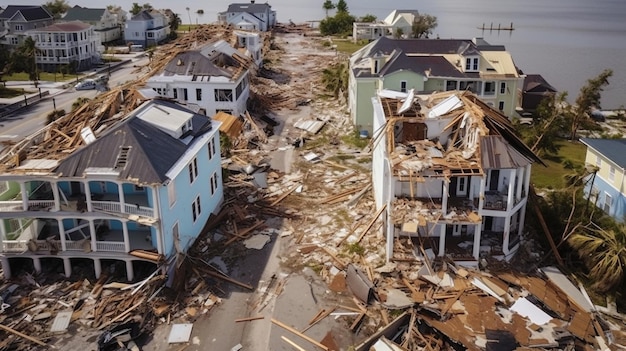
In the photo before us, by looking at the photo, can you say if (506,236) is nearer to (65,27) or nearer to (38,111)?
(38,111)

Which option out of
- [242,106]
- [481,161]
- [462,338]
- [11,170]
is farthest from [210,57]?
[462,338]

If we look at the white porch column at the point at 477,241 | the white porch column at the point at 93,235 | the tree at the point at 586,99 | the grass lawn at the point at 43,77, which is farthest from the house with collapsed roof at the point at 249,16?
the white porch column at the point at 477,241

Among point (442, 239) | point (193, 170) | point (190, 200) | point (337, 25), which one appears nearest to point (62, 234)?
point (190, 200)

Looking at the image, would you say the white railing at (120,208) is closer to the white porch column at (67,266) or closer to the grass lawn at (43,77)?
the white porch column at (67,266)

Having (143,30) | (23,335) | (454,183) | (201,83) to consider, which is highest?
(143,30)

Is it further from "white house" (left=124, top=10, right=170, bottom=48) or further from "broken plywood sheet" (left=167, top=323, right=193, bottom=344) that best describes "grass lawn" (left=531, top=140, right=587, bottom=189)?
"white house" (left=124, top=10, right=170, bottom=48)
